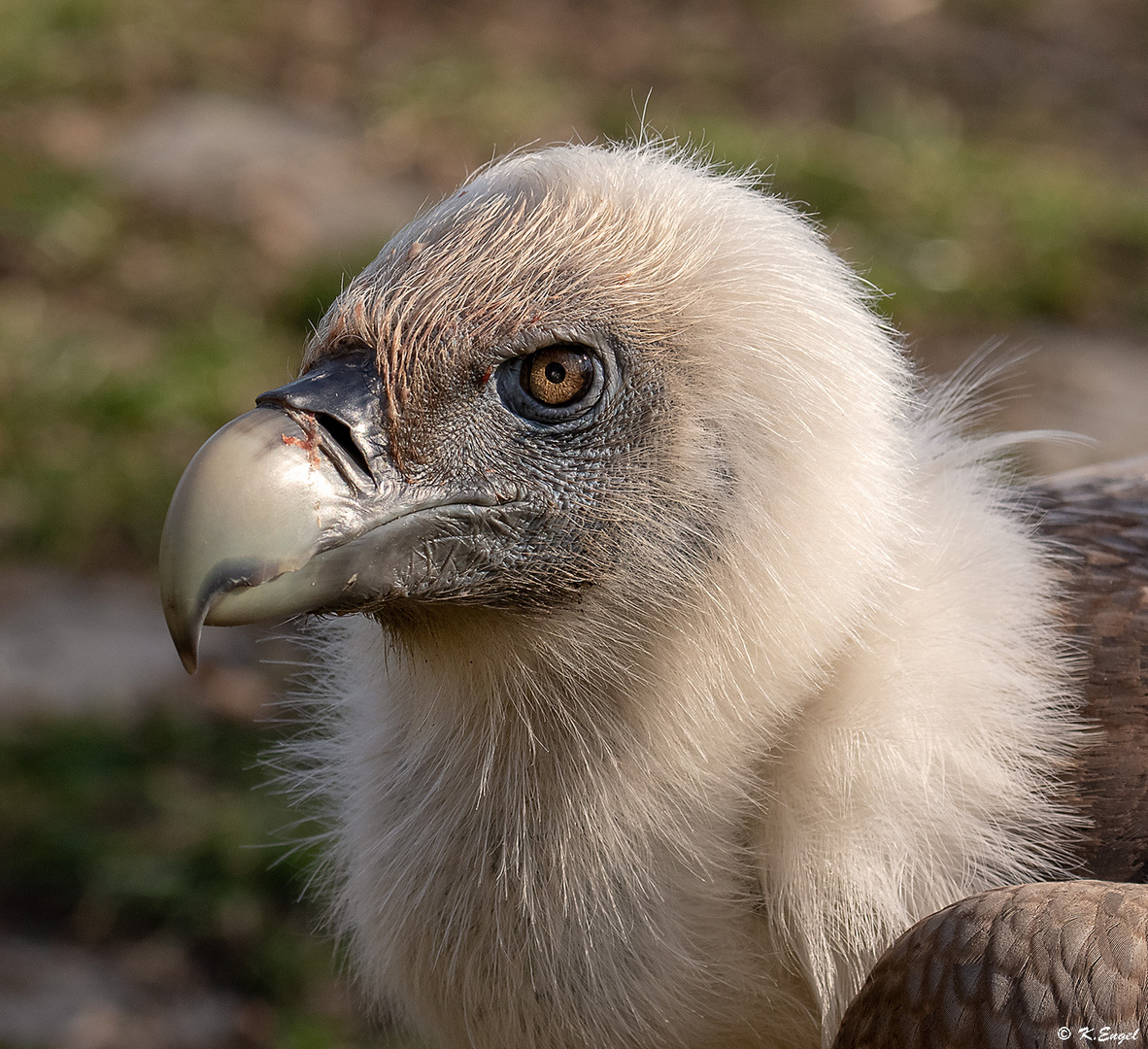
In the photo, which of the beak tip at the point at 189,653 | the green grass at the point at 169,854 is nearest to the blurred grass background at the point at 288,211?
the green grass at the point at 169,854

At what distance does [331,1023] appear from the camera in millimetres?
3799

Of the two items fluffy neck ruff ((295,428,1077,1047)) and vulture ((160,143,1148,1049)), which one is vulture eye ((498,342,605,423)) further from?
fluffy neck ruff ((295,428,1077,1047))

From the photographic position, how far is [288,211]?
707cm

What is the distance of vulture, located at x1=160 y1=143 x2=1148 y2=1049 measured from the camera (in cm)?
226

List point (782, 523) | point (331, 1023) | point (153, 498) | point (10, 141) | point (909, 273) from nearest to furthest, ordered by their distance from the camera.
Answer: point (782, 523)
point (331, 1023)
point (153, 498)
point (909, 273)
point (10, 141)

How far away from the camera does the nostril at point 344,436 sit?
2160 millimetres

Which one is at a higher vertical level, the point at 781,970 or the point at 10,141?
the point at 10,141

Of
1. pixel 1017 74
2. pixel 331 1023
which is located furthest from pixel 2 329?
Result: pixel 1017 74

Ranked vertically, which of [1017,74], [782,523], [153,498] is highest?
[1017,74]

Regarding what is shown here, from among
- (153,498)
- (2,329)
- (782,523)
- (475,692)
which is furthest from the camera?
(2,329)

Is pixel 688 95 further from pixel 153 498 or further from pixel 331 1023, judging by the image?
pixel 331 1023

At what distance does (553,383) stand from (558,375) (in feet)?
0.05

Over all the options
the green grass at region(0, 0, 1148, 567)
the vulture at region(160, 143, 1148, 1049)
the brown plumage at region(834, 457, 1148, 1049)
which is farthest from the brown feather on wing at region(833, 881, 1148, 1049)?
the green grass at region(0, 0, 1148, 567)

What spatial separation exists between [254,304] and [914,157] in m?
3.47
